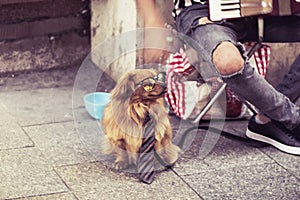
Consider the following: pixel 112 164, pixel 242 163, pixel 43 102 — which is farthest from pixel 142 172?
pixel 43 102

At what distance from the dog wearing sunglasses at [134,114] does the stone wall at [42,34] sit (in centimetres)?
141

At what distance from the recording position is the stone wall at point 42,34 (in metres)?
4.96

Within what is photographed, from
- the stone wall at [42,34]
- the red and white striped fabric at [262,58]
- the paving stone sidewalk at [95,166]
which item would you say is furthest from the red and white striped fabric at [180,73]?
the stone wall at [42,34]

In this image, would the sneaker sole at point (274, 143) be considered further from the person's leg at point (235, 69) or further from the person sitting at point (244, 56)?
the person's leg at point (235, 69)

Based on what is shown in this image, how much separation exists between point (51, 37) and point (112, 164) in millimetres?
1524

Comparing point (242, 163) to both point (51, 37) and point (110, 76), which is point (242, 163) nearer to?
point (110, 76)

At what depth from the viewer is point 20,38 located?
501cm

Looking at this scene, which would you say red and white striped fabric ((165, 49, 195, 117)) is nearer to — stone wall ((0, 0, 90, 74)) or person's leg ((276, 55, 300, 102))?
person's leg ((276, 55, 300, 102))

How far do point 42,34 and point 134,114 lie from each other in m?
1.60

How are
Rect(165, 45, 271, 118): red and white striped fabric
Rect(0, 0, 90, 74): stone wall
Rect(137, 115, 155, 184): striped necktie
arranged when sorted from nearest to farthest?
1. Rect(137, 115, 155, 184): striped necktie
2. Rect(165, 45, 271, 118): red and white striped fabric
3. Rect(0, 0, 90, 74): stone wall

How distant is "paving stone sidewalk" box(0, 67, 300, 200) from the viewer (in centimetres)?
361

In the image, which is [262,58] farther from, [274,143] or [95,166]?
[95,166]

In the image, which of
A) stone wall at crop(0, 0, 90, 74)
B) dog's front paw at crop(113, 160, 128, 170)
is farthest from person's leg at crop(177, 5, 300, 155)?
stone wall at crop(0, 0, 90, 74)

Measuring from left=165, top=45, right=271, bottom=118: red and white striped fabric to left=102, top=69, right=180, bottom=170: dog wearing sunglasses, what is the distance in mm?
595
